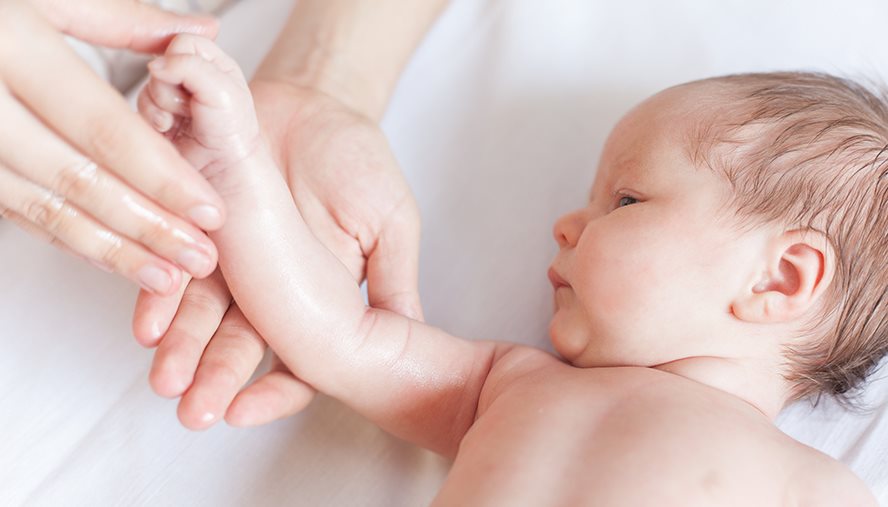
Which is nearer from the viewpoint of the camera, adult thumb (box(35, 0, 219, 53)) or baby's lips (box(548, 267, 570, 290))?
adult thumb (box(35, 0, 219, 53))

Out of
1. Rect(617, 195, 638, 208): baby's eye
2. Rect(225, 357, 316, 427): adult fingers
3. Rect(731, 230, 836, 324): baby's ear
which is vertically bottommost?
Rect(225, 357, 316, 427): adult fingers

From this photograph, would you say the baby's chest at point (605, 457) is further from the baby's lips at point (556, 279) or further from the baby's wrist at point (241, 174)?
the baby's wrist at point (241, 174)

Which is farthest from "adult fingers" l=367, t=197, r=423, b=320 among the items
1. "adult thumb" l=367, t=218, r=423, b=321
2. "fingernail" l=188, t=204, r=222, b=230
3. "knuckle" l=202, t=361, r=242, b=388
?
"fingernail" l=188, t=204, r=222, b=230

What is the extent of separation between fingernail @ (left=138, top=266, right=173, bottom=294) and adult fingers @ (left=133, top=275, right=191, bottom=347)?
97 millimetres

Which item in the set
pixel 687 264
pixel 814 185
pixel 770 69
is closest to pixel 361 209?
pixel 687 264

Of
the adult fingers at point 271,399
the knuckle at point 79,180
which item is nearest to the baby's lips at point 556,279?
the adult fingers at point 271,399

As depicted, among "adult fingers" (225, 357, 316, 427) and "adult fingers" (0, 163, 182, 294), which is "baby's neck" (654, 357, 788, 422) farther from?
"adult fingers" (0, 163, 182, 294)

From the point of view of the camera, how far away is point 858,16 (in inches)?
60.8

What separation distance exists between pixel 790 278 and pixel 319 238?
0.58 m

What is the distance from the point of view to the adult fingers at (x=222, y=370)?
95 centimetres

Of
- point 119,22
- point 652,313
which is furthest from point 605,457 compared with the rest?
point 119,22

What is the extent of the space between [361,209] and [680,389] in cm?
47

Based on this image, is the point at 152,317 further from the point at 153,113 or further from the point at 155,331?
the point at 153,113

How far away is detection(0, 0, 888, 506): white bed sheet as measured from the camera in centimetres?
112
